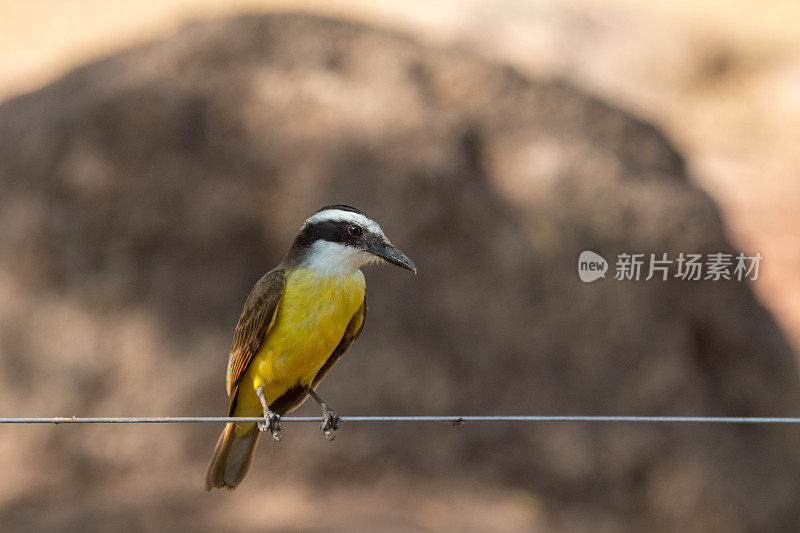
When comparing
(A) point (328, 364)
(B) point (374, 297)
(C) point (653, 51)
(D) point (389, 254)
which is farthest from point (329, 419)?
(C) point (653, 51)

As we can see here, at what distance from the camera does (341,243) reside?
2.18 m

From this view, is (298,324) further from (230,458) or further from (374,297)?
(374,297)

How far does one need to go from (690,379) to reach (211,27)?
5.67m

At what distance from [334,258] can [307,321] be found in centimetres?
37

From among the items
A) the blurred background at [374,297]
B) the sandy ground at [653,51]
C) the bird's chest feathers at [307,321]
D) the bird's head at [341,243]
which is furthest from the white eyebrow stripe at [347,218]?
the sandy ground at [653,51]

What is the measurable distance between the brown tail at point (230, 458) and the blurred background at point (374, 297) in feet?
13.9

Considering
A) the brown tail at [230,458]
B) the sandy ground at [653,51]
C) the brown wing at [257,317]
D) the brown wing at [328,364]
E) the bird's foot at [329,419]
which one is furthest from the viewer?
the sandy ground at [653,51]

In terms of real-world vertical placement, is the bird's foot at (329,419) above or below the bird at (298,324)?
below

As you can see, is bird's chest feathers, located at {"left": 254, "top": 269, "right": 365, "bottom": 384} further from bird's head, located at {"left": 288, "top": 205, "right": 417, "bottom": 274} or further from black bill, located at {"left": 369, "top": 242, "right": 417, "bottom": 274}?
black bill, located at {"left": 369, "top": 242, "right": 417, "bottom": 274}

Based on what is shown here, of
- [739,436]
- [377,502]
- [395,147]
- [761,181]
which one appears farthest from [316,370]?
[761,181]

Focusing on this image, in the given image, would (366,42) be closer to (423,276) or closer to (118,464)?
(423,276)

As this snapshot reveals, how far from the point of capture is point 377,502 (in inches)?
288

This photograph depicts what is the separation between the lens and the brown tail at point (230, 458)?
9.23 feet

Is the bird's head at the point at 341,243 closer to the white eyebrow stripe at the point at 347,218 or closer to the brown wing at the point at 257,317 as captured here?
the white eyebrow stripe at the point at 347,218
